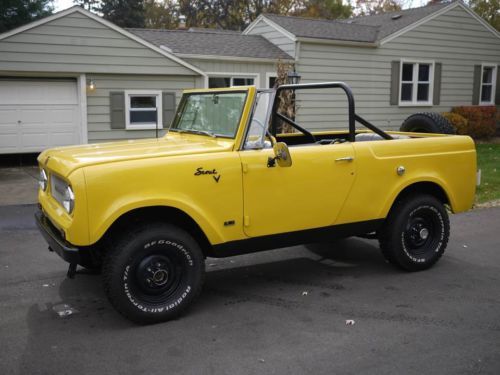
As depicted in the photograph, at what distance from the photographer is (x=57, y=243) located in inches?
173

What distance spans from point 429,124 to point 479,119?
12667 mm

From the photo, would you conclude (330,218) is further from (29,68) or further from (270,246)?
(29,68)

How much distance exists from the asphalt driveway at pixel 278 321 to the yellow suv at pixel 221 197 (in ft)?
1.16

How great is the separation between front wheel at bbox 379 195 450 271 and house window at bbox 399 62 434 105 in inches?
524

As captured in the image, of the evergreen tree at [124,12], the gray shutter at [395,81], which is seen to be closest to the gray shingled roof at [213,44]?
the gray shutter at [395,81]

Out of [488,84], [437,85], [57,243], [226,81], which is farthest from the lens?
[488,84]

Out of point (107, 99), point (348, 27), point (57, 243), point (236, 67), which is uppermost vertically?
point (348, 27)

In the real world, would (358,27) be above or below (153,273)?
above

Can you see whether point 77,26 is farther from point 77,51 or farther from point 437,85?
point 437,85

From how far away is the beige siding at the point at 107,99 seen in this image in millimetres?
13781

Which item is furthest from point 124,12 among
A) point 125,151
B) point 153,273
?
point 153,273

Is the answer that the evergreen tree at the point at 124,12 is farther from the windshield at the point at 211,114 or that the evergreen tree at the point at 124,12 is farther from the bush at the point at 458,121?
the windshield at the point at 211,114

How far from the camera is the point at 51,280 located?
5566 millimetres

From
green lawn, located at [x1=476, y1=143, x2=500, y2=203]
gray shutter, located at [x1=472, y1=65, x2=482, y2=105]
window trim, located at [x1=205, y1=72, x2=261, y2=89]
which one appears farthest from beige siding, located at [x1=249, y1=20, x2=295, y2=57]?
gray shutter, located at [x1=472, y1=65, x2=482, y2=105]
